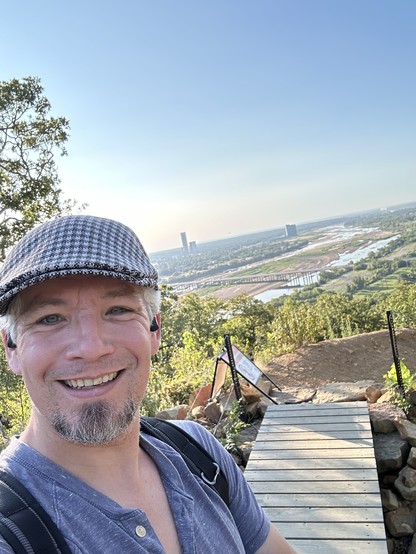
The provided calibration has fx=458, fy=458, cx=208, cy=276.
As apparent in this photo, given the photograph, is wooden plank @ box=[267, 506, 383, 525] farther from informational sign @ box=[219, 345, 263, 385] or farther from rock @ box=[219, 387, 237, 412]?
informational sign @ box=[219, 345, 263, 385]

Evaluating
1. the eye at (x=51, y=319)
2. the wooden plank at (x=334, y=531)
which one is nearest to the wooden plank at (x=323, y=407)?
the wooden plank at (x=334, y=531)

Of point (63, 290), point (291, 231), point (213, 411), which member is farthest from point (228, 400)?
point (291, 231)

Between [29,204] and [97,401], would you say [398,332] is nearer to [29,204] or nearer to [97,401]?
[29,204]

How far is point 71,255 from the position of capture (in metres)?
0.85

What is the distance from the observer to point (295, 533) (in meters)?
2.48

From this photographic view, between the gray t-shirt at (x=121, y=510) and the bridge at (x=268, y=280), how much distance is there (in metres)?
45.1

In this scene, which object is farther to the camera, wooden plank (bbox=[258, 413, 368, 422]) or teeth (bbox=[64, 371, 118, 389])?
wooden plank (bbox=[258, 413, 368, 422])

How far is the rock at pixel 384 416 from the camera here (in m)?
4.06

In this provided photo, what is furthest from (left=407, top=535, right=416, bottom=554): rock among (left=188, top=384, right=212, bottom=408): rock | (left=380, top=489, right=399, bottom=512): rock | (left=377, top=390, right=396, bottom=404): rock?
(left=188, top=384, right=212, bottom=408): rock

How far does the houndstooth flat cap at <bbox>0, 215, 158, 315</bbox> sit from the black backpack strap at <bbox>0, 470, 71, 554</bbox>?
34 centimetres

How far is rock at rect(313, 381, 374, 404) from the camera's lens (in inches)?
183

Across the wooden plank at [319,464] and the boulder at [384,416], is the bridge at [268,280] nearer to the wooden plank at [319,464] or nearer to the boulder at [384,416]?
the boulder at [384,416]

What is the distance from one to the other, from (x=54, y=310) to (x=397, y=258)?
5420 centimetres

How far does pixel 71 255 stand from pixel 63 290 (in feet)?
0.26
